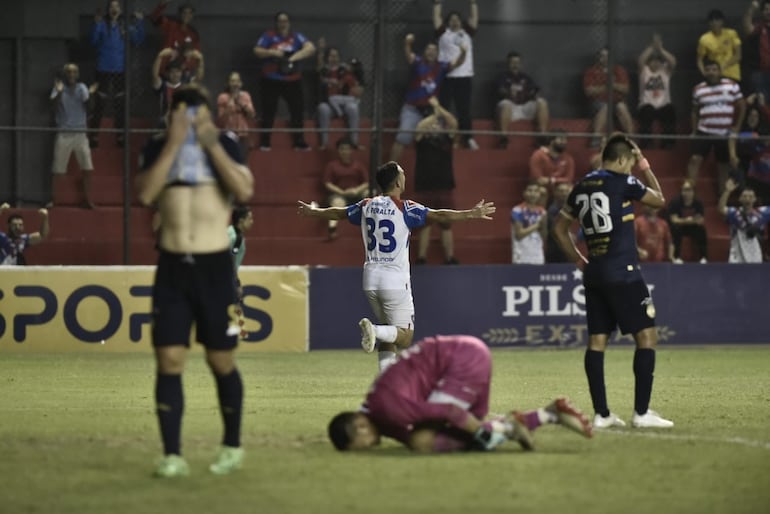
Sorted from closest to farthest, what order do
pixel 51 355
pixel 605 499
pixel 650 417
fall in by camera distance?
pixel 605 499 < pixel 650 417 < pixel 51 355

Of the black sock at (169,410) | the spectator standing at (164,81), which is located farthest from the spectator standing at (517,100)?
the black sock at (169,410)

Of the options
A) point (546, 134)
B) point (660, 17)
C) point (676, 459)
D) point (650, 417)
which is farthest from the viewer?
point (660, 17)

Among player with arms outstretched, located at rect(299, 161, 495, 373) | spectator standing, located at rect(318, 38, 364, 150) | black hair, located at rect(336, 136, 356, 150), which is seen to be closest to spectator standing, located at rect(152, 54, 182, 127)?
spectator standing, located at rect(318, 38, 364, 150)

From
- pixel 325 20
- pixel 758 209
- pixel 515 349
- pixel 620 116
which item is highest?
pixel 325 20

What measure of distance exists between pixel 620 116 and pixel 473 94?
2341 millimetres

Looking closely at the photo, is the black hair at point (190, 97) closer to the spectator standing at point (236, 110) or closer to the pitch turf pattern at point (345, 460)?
the pitch turf pattern at point (345, 460)

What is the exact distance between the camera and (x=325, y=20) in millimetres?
24312

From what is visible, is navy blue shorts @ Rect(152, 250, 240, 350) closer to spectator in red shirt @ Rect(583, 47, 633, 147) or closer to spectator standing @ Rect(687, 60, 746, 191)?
spectator in red shirt @ Rect(583, 47, 633, 147)

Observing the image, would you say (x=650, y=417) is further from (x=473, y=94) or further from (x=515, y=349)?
(x=473, y=94)

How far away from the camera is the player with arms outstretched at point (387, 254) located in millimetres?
13812

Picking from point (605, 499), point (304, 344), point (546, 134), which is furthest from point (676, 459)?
point (546, 134)

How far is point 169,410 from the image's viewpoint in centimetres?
884

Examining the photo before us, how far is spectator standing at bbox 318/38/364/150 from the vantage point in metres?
Result: 23.7

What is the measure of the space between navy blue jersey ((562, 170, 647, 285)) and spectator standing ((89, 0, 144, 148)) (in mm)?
12367
